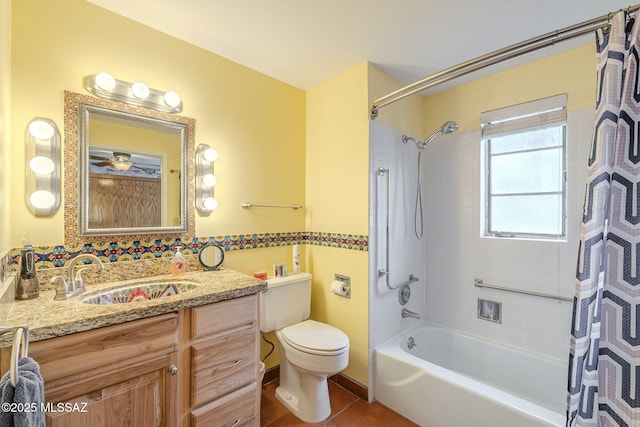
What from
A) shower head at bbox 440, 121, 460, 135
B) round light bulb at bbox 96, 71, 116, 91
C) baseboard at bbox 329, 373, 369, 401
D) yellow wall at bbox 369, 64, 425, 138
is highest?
yellow wall at bbox 369, 64, 425, 138

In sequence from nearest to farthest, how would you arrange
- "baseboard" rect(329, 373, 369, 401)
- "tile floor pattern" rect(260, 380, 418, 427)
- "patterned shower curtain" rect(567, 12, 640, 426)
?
1. "patterned shower curtain" rect(567, 12, 640, 426)
2. "tile floor pattern" rect(260, 380, 418, 427)
3. "baseboard" rect(329, 373, 369, 401)

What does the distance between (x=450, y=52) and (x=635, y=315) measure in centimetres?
175

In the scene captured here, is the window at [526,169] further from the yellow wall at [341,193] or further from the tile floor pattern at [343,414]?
the tile floor pattern at [343,414]

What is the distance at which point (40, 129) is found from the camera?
128cm

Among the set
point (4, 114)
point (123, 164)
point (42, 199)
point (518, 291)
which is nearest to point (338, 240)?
point (518, 291)

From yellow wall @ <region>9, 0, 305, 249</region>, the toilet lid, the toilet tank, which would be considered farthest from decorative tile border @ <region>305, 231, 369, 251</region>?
the toilet lid

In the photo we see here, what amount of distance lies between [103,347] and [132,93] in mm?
1300

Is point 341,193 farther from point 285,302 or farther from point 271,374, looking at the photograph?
point 271,374

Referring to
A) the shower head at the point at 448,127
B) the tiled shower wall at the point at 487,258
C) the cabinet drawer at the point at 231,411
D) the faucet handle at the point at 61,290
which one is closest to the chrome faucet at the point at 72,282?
the faucet handle at the point at 61,290

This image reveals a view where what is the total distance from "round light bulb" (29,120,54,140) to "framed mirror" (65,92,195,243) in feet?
0.24

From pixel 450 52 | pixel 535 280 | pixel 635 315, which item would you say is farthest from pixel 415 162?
pixel 635 315

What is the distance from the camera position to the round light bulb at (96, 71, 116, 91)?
55.7 inches

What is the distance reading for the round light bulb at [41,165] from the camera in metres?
1.26

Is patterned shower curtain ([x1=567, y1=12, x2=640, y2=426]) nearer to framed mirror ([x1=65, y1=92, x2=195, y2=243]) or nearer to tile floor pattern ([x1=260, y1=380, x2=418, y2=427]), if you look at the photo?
tile floor pattern ([x1=260, y1=380, x2=418, y2=427])
